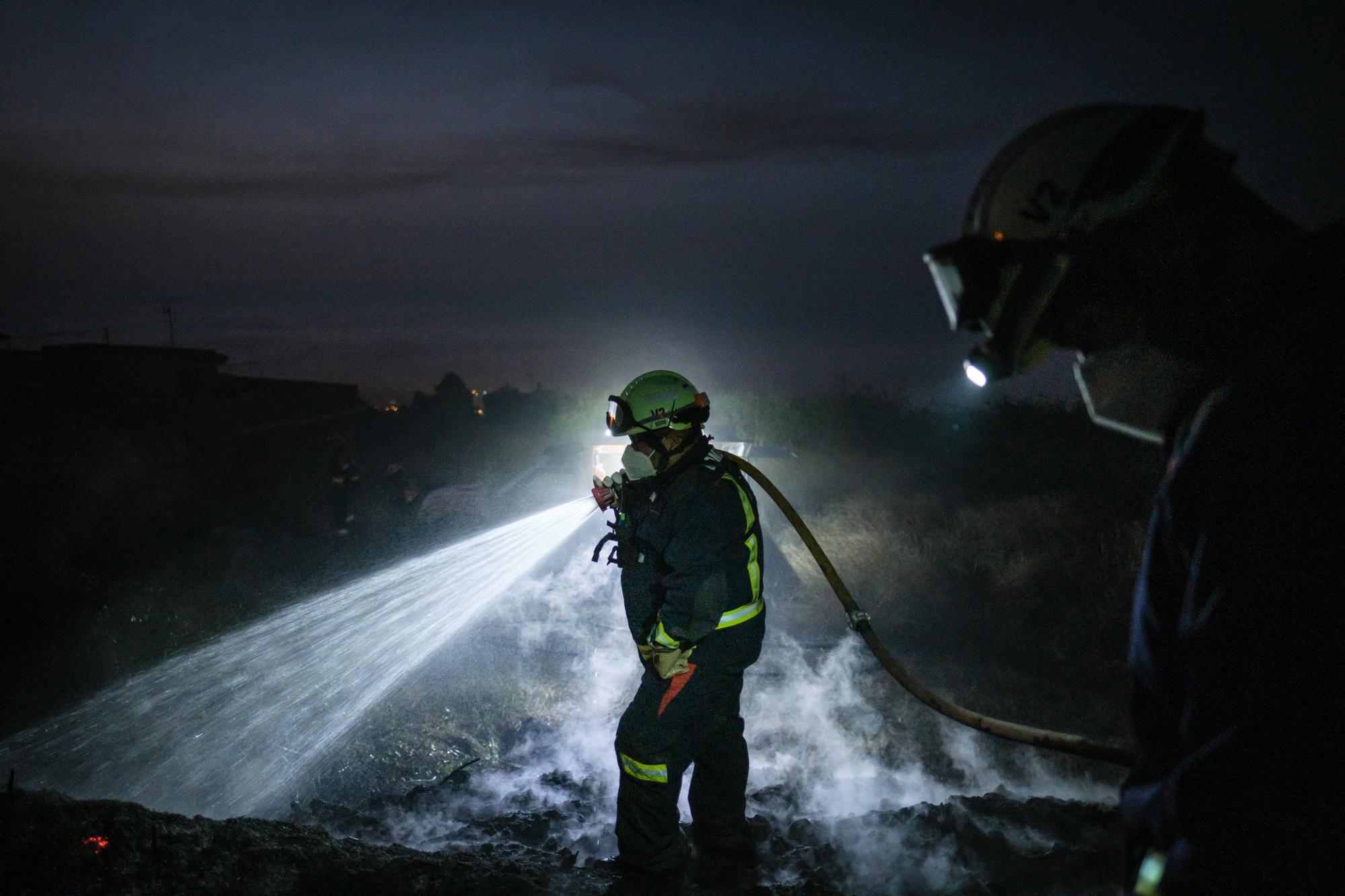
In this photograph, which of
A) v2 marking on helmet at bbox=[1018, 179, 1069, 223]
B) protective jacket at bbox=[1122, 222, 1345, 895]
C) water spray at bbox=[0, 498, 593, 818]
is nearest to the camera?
protective jacket at bbox=[1122, 222, 1345, 895]

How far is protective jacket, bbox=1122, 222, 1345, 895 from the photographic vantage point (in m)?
1.00

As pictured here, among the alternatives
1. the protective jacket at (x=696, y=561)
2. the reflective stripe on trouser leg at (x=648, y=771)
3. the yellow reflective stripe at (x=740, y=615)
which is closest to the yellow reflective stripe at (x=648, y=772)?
the reflective stripe on trouser leg at (x=648, y=771)

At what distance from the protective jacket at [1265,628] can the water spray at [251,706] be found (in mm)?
4798

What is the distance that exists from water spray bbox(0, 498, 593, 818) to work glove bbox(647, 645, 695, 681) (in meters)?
2.73

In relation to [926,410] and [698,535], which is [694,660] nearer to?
[698,535]

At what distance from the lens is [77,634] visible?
672 cm

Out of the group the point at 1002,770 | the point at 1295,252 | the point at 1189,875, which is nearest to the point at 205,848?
the point at 1189,875

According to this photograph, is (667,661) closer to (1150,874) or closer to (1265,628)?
(1150,874)

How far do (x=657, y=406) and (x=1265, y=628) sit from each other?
2.88 m

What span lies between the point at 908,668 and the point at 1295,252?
19.9ft

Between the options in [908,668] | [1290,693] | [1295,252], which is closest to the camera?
[1290,693]

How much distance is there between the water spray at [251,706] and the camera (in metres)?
4.56

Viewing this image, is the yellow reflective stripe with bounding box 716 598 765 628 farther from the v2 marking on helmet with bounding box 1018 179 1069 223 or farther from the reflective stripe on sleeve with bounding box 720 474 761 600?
the v2 marking on helmet with bounding box 1018 179 1069 223

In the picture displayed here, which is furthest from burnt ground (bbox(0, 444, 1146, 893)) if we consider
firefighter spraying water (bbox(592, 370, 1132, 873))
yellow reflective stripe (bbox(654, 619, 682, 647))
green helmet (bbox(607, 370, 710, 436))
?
green helmet (bbox(607, 370, 710, 436))
